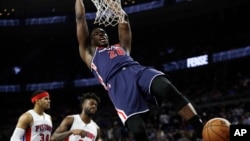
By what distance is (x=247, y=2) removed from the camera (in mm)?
20672

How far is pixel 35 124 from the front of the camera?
235 inches

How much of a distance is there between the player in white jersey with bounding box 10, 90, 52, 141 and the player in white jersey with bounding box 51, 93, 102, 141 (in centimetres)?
31

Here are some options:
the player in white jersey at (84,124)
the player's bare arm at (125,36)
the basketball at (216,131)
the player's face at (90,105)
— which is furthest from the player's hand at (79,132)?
the basketball at (216,131)

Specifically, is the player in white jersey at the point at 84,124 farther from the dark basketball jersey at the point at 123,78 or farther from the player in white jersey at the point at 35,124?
the dark basketball jersey at the point at 123,78

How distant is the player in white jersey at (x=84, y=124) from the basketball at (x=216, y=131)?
253 cm

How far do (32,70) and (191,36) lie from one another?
10446mm

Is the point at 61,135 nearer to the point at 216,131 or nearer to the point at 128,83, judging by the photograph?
the point at 128,83

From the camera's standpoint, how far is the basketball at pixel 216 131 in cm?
348

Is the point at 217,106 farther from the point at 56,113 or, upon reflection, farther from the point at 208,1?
the point at 56,113

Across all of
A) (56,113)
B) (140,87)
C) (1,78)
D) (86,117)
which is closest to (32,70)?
(1,78)

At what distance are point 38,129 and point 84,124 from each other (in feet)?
2.31

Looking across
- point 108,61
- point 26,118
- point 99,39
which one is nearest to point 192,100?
point 26,118

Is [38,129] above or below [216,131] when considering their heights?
below


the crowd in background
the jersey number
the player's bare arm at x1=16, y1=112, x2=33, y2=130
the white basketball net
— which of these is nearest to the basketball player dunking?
the white basketball net
